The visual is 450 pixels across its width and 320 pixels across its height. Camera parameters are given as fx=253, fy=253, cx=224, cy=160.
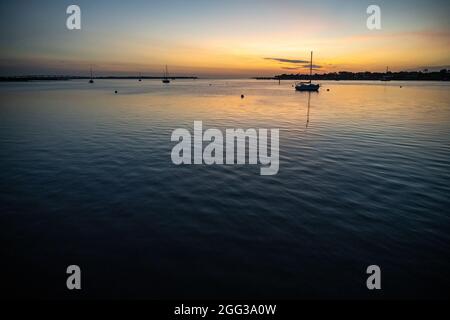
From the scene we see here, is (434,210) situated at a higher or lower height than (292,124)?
lower

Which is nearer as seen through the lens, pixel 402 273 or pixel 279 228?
pixel 402 273

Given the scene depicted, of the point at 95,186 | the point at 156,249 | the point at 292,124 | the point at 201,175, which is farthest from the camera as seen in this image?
the point at 292,124

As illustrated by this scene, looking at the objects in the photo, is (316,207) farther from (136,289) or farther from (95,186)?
(95,186)

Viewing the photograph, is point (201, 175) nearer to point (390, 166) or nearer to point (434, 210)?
point (434, 210)

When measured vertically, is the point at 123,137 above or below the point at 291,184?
above

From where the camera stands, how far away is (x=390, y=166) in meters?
14.6

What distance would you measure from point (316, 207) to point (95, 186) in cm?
977

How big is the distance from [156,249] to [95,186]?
6.00 metres

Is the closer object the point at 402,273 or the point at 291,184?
the point at 402,273

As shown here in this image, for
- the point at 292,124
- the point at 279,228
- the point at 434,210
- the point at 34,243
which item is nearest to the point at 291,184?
the point at 279,228

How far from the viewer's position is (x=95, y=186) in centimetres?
1173
